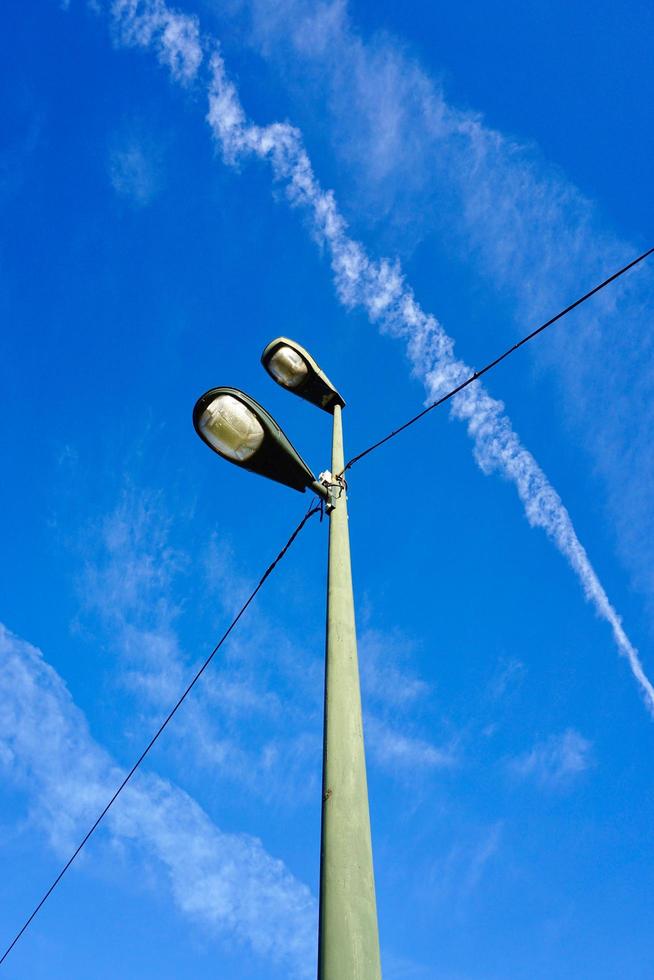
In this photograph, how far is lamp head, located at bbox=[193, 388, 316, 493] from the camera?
135 inches

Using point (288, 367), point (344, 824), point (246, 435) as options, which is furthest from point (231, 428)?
point (344, 824)

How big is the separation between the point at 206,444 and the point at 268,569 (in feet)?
4.53

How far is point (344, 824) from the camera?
221 cm

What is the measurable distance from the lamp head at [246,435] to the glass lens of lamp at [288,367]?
3.17 ft

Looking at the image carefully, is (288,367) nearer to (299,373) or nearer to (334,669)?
(299,373)

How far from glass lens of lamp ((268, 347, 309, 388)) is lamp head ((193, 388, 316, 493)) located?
0.96 meters

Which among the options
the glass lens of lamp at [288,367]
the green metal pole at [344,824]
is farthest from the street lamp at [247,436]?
the glass lens of lamp at [288,367]

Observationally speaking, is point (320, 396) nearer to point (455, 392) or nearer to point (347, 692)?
point (455, 392)

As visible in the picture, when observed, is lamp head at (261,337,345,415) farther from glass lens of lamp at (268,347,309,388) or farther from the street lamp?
the street lamp

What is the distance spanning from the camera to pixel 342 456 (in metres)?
3.91

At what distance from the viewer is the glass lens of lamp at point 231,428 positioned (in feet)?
11.3

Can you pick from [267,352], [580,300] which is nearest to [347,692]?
[267,352]

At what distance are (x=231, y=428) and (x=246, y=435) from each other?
0.28ft

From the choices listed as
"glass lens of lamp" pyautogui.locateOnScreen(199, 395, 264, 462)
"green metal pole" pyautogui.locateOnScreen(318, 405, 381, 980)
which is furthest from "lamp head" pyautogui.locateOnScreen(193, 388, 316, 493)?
"green metal pole" pyautogui.locateOnScreen(318, 405, 381, 980)
